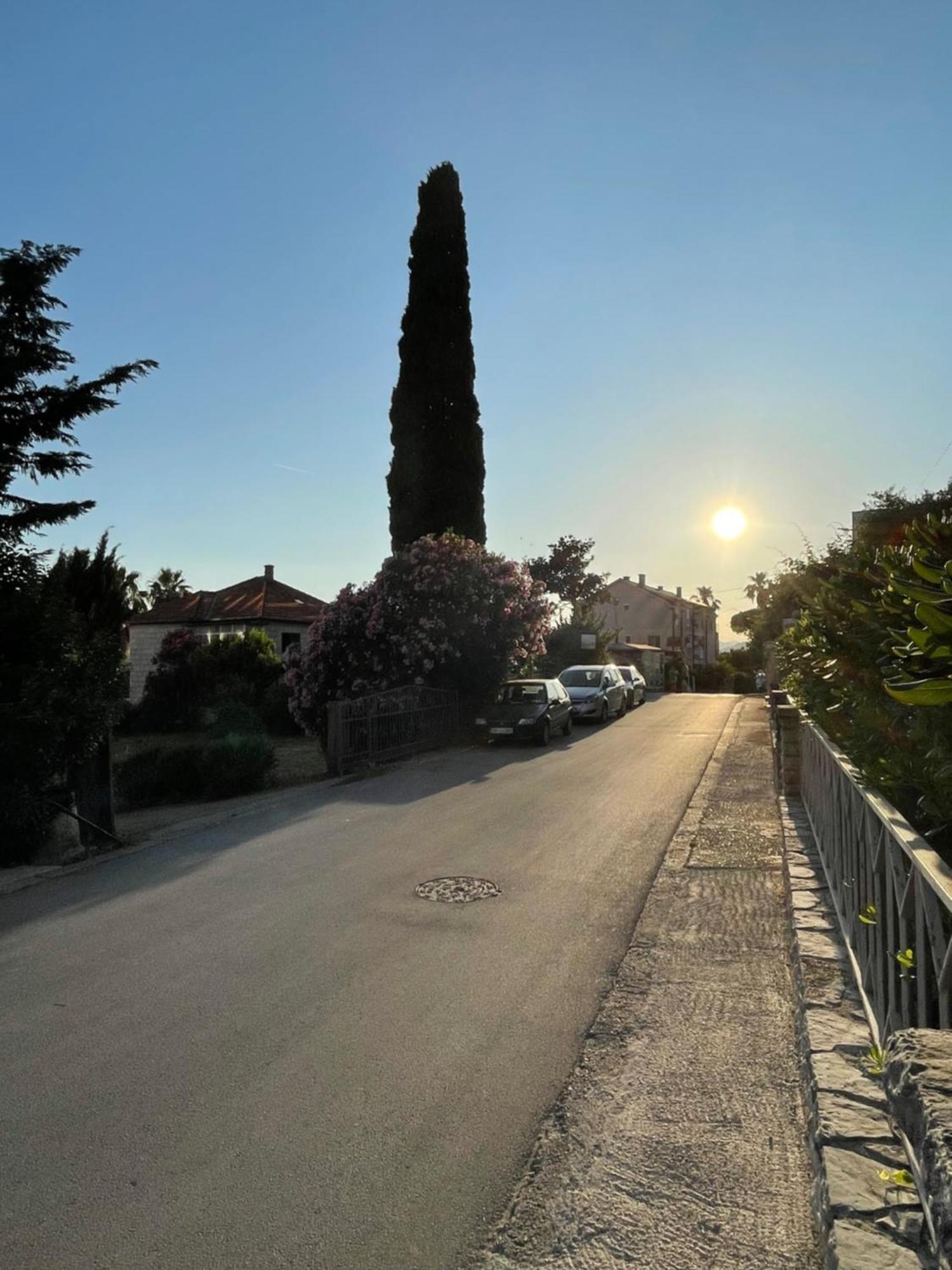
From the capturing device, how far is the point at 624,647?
5834 centimetres

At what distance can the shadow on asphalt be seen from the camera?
296 inches

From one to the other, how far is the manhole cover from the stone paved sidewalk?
132 centimetres

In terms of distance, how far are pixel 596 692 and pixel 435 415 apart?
31.1ft

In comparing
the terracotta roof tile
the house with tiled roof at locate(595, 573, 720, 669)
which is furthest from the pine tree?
the house with tiled roof at locate(595, 573, 720, 669)

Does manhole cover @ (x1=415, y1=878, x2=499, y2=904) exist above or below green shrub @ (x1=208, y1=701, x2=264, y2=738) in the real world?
below

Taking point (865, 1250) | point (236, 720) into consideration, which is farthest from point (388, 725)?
point (865, 1250)

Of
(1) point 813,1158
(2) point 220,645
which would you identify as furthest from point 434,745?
(1) point 813,1158

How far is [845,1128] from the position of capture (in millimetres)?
2965

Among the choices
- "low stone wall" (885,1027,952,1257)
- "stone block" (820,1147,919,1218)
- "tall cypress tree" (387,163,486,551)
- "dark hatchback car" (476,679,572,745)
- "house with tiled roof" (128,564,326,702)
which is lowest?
"stone block" (820,1147,919,1218)

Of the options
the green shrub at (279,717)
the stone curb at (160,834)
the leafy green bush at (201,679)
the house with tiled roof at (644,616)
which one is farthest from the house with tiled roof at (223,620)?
the house with tiled roof at (644,616)

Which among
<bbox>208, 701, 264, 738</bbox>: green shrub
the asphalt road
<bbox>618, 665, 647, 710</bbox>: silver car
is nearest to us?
the asphalt road

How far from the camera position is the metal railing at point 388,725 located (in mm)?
15570

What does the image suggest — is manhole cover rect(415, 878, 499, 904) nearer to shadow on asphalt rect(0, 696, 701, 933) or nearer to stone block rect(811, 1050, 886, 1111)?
shadow on asphalt rect(0, 696, 701, 933)

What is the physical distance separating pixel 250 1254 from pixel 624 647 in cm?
5656
